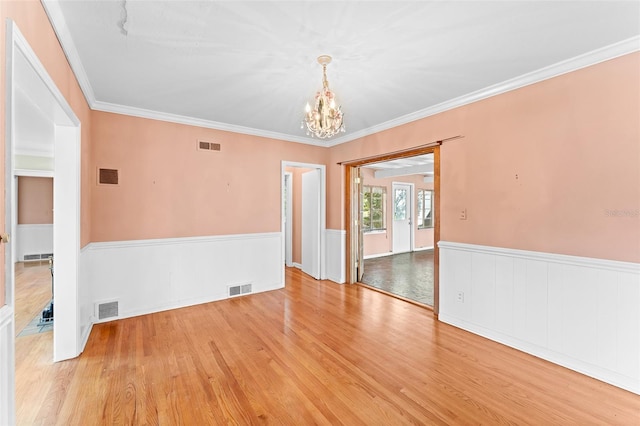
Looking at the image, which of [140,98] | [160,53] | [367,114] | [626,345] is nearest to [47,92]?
[160,53]

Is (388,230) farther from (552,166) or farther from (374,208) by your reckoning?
(552,166)

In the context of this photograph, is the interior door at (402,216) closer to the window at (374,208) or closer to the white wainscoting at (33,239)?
the window at (374,208)

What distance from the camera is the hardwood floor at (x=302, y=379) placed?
1.85m

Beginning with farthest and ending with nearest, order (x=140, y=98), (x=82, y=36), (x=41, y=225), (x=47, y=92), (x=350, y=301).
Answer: (x=41, y=225) → (x=350, y=301) → (x=140, y=98) → (x=82, y=36) → (x=47, y=92)

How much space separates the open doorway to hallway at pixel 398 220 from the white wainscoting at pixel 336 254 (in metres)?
0.54

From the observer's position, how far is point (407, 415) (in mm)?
1835

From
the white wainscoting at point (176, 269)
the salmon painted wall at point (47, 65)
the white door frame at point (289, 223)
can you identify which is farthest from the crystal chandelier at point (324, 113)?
the white door frame at point (289, 223)

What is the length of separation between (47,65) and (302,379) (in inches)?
107

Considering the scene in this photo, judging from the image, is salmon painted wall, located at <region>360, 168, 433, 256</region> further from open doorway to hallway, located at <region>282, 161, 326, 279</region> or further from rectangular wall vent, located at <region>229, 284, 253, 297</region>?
rectangular wall vent, located at <region>229, 284, 253, 297</region>

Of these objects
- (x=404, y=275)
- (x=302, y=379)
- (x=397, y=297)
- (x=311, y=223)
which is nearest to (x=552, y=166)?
(x=397, y=297)

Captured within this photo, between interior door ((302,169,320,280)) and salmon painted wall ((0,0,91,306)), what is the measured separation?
10.9 feet

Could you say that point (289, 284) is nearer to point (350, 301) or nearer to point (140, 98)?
point (350, 301)

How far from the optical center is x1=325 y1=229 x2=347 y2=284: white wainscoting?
496 centimetres

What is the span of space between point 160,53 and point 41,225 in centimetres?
778
